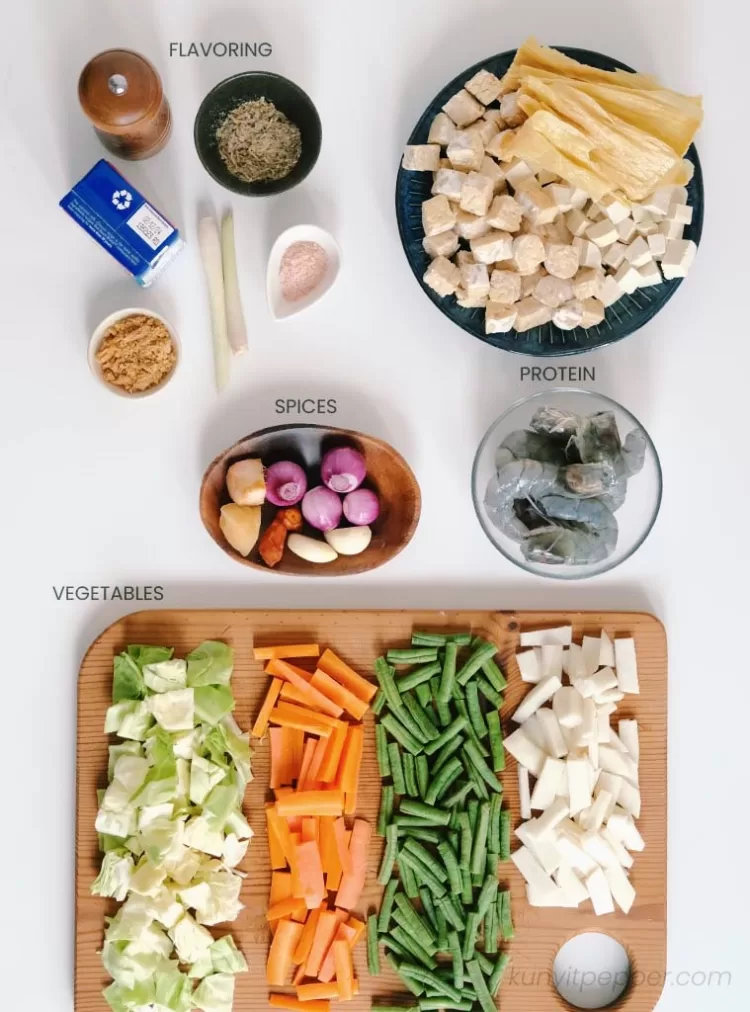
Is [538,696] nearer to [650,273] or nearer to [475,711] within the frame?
[475,711]

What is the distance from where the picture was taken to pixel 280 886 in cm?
136

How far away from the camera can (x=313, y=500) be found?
135cm

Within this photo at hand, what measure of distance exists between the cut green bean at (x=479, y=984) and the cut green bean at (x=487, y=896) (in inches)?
3.2

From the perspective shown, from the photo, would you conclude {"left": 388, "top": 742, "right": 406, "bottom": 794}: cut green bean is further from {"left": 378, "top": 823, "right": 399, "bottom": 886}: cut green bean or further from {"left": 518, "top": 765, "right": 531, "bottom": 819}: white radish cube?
{"left": 518, "top": 765, "right": 531, "bottom": 819}: white radish cube

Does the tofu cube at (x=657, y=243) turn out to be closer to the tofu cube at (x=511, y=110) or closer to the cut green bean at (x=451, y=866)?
the tofu cube at (x=511, y=110)

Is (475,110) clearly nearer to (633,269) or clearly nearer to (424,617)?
(633,269)

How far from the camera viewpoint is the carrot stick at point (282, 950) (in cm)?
135

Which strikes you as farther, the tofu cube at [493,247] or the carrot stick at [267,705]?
the carrot stick at [267,705]

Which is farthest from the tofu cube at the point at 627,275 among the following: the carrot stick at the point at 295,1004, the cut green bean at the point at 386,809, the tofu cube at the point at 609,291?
the carrot stick at the point at 295,1004

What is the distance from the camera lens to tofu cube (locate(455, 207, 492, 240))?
1.27m

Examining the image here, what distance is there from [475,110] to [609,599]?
0.81 m

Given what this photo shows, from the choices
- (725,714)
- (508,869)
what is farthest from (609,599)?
(508,869)

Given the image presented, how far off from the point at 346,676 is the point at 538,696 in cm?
31

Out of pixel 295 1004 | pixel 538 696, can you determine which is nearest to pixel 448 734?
pixel 538 696
